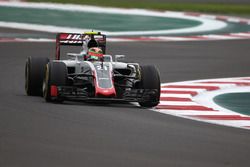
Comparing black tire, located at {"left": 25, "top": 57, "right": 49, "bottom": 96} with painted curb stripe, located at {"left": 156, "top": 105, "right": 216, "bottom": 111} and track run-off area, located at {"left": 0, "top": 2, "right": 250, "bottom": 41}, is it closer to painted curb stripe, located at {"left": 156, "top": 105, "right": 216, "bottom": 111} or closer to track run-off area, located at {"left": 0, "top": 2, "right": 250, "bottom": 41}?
painted curb stripe, located at {"left": 156, "top": 105, "right": 216, "bottom": 111}

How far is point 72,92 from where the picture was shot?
43.5 ft

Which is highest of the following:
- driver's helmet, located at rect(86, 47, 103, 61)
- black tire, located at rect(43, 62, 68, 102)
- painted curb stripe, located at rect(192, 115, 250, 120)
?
driver's helmet, located at rect(86, 47, 103, 61)

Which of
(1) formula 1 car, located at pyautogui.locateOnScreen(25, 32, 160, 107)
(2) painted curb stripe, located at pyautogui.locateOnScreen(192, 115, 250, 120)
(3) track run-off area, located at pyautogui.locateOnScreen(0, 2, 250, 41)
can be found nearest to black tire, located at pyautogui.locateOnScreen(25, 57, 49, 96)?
(1) formula 1 car, located at pyautogui.locateOnScreen(25, 32, 160, 107)

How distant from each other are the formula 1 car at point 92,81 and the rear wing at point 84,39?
32 centimetres

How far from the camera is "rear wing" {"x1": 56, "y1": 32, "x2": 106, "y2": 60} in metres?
14.8

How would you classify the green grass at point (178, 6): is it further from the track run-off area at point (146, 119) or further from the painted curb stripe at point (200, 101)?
the painted curb stripe at point (200, 101)

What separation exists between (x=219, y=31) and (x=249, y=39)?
8.30ft

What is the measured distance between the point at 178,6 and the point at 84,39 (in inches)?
1012

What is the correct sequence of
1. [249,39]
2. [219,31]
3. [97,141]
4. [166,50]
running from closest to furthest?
[97,141] → [166,50] → [249,39] → [219,31]

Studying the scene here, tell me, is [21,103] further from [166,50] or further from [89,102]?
[166,50]

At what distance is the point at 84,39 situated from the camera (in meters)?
15.0

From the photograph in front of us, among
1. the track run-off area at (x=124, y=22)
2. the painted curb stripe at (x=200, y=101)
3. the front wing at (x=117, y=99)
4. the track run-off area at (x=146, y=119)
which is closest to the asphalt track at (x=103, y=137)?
the track run-off area at (x=146, y=119)

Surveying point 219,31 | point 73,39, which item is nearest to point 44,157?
point 73,39

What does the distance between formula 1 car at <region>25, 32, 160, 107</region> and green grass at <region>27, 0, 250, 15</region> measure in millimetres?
24202
